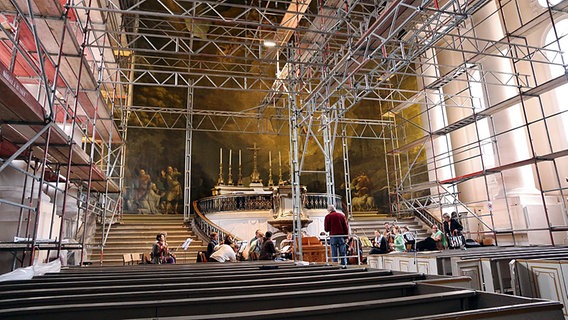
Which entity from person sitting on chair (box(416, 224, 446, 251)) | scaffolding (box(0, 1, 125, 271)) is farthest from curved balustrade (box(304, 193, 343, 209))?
scaffolding (box(0, 1, 125, 271))

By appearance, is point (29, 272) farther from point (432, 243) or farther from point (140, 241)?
point (140, 241)

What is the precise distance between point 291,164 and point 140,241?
6.99 meters

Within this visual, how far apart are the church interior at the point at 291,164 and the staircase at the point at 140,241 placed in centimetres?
9

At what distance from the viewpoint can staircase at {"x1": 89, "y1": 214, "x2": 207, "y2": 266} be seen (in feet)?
40.7

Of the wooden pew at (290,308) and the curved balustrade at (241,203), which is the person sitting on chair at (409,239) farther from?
the wooden pew at (290,308)

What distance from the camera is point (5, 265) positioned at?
225 inches

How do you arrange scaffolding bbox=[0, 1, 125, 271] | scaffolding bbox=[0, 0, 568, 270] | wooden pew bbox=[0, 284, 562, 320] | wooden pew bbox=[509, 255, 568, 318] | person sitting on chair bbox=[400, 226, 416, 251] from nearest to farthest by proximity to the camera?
wooden pew bbox=[0, 284, 562, 320]
wooden pew bbox=[509, 255, 568, 318]
scaffolding bbox=[0, 1, 125, 271]
scaffolding bbox=[0, 0, 568, 270]
person sitting on chair bbox=[400, 226, 416, 251]

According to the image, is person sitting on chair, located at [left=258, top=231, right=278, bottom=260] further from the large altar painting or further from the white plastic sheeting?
the large altar painting

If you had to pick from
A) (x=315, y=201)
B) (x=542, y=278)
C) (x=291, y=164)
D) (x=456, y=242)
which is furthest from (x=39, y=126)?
(x=315, y=201)

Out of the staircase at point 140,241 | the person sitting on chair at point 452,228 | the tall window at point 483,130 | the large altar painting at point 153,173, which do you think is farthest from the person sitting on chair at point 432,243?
the large altar painting at point 153,173

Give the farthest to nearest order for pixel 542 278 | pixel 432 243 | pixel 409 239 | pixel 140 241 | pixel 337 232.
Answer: pixel 140 241
pixel 409 239
pixel 432 243
pixel 337 232
pixel 542 278

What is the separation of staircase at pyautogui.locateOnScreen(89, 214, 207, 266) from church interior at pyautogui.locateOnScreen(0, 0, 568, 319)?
0.28ft

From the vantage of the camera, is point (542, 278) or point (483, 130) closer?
point (542, 278)

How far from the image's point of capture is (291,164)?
11367 mm
